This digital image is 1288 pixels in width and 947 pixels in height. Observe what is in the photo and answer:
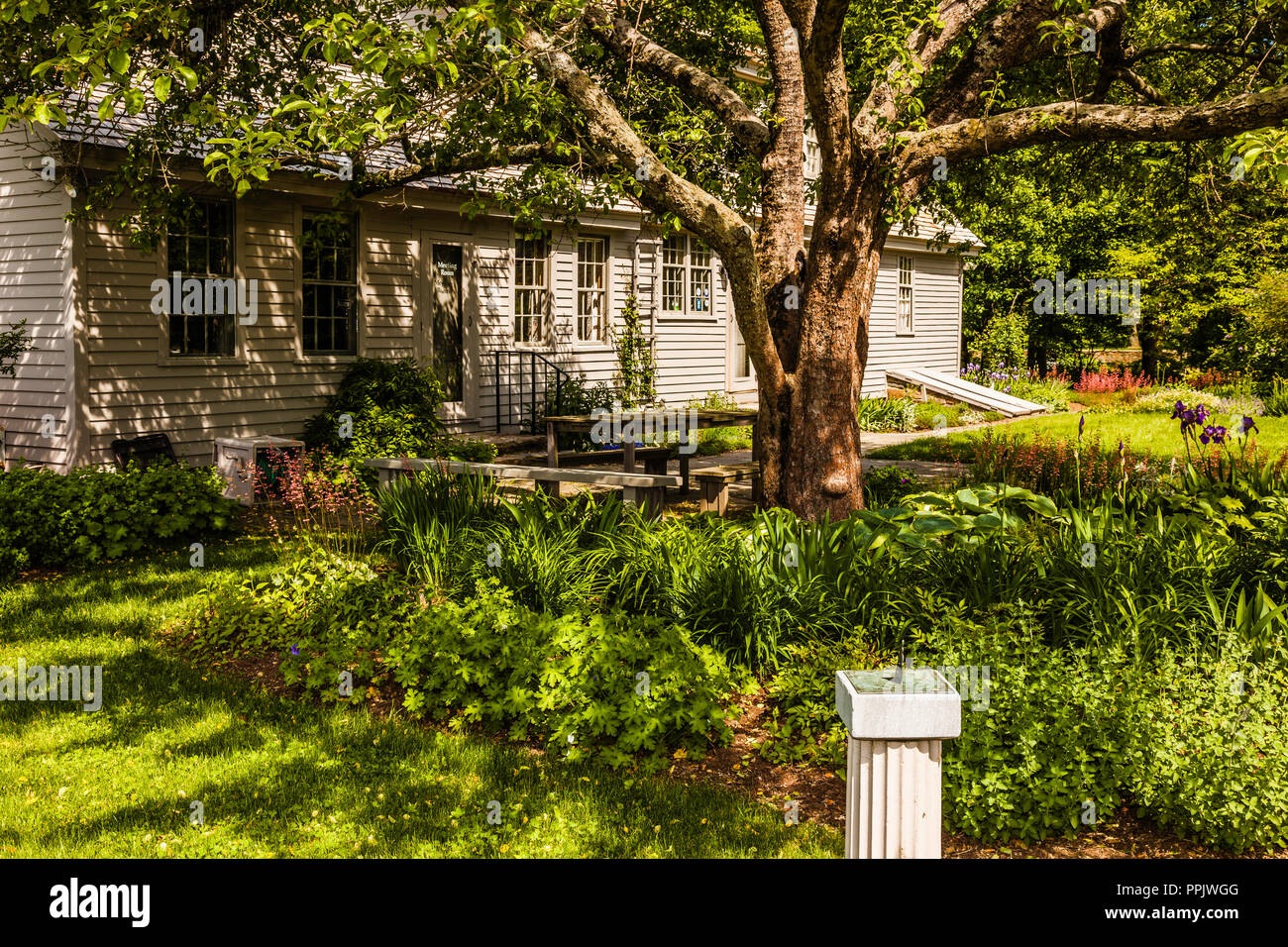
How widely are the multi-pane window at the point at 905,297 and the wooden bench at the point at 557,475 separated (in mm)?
18198

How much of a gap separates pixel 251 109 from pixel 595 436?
19.5 feet

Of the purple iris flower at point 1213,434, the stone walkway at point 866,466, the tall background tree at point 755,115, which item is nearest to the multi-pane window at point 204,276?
the tall background tree at point 755,115

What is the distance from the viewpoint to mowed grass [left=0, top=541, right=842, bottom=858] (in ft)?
14.1

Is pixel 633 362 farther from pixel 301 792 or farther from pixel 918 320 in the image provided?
pixel 301 792

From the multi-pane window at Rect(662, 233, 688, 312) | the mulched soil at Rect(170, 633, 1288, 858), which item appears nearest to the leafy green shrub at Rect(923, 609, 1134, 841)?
the mulched soil at Rect(170, 633, 1288, 858)

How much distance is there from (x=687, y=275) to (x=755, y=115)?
11005 millimetres

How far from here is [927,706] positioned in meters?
3.09

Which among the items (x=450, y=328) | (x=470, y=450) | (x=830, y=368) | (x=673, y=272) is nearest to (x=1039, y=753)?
Result: (x=830, y=368)

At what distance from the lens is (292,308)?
13438 millimetres

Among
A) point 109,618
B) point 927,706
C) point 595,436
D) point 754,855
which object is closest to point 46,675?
point 109,618

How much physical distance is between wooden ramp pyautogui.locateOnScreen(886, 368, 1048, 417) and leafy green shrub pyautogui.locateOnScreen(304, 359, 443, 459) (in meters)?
13.1

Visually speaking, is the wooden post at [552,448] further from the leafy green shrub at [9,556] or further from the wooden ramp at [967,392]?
the wooden ramp at [967,392]

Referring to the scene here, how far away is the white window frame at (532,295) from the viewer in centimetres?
1659

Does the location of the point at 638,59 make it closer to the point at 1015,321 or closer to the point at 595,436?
the point at 595,436
